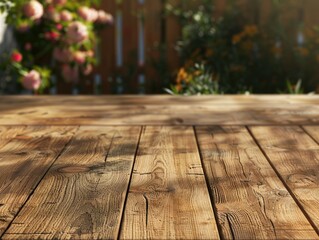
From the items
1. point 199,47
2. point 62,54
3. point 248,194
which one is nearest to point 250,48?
point 199,47

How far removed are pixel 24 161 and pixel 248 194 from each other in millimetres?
792

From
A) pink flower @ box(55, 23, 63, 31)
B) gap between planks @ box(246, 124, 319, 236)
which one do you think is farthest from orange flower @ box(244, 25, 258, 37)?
gap between planks @ box(246, 124, 319, 236)

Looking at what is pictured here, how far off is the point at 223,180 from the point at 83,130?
3.06 feet

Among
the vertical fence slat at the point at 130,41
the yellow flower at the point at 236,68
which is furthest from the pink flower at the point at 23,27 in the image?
the yellow flower at the point at 236,68

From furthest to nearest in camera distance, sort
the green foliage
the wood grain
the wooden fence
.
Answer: the wooden fence
the green foliage
the wood grain

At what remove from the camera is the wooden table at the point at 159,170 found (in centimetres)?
164

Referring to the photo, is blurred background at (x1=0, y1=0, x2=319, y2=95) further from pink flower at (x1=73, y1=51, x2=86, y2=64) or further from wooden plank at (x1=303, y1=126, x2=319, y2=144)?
wooden plank at (x1=303, y1=126, x2=319, y2=144)

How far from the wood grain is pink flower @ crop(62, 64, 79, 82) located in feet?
6.72

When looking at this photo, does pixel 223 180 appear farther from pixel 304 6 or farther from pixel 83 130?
pixel 304 6

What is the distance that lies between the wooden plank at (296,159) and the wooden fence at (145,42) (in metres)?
3.23

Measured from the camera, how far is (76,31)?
522 centimetres

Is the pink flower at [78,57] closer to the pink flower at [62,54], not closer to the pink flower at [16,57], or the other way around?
the pink flower at [62,54]

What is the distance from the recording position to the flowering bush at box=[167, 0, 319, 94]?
5.29 meters

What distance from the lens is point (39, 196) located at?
188 centimetres
